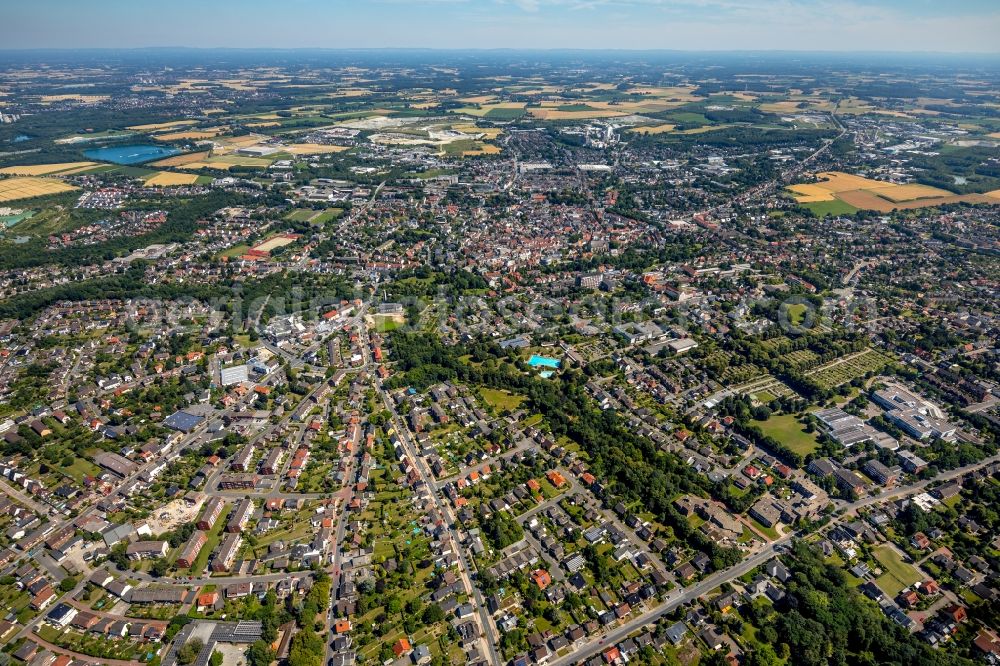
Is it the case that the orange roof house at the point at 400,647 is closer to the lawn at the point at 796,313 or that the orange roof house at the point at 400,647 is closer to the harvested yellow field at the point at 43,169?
the lawn at the point at 796,313

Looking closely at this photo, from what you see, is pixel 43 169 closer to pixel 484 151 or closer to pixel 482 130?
pixel 484 151

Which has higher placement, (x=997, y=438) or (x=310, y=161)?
(x=310, y=161)

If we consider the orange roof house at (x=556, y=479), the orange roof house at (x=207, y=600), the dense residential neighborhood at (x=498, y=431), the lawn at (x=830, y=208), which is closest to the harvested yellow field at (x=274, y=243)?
the dense residential neighborhood at (x=498, y=431)

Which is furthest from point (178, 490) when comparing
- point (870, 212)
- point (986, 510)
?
point (870, 212)

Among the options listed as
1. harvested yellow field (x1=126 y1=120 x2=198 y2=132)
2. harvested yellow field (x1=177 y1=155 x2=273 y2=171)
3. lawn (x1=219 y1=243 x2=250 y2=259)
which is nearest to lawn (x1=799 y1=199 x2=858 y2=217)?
lawn (x1=219 y1=243 x2=250 y2=259)

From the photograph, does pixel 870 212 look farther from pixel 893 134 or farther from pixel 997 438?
pixel 893 134

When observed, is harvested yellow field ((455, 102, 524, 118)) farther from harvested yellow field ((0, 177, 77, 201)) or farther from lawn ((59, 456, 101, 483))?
lawn ((59, 456, 101, 483))

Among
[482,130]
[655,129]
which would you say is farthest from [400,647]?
[655,129]
